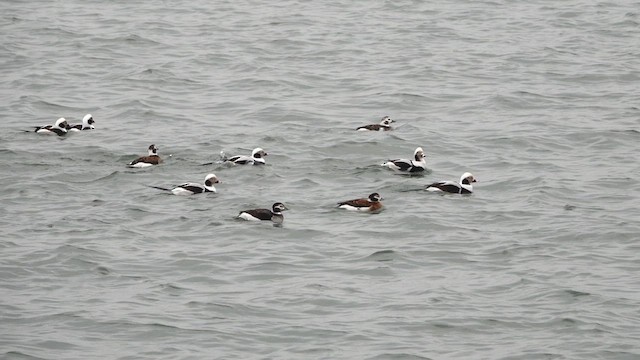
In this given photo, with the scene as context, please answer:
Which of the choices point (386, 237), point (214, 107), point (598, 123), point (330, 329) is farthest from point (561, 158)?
point (330, 329)

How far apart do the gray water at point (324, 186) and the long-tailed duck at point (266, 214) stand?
0.20 meters

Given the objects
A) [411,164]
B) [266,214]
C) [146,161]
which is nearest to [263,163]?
[146,161]

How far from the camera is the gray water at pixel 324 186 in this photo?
16594 mm

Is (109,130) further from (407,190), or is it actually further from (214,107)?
(407,190)

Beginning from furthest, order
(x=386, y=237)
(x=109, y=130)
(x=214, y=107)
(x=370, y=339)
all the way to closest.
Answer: (x=214, y=107) < (x=109, y=130) < (x=386, y=237) < (x=370, y=339)

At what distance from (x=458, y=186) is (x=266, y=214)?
380 cm

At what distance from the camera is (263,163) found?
24.3m

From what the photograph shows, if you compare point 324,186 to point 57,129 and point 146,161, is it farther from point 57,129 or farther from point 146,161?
point 57,129

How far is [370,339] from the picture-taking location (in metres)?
16.2

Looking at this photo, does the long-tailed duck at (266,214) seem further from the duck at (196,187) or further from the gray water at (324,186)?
the duck at (196,187)

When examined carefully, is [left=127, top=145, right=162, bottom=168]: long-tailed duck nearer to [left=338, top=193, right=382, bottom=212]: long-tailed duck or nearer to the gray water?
the gray water

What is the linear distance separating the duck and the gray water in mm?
312

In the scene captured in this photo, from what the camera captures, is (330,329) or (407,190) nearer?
(330,329)

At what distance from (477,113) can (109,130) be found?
26.7 feet
